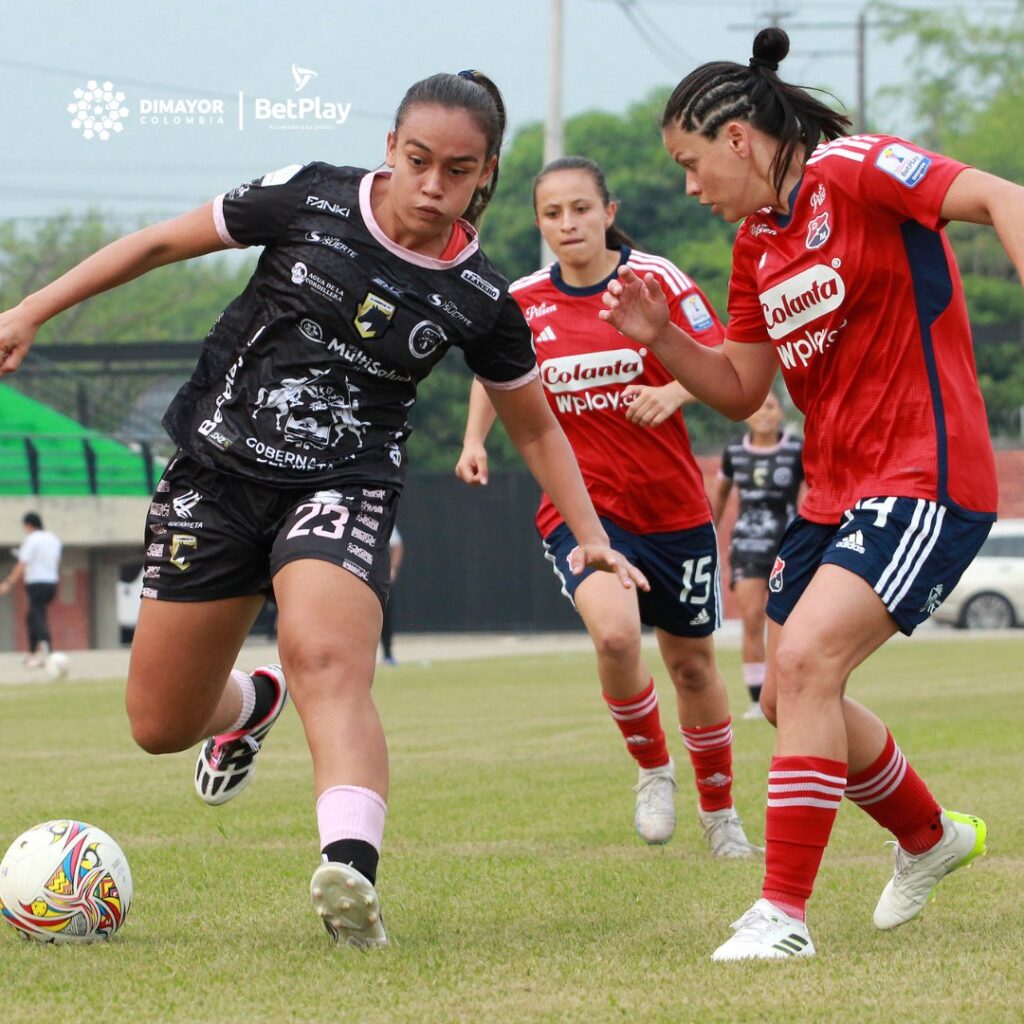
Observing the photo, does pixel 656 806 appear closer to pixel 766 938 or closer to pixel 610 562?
pixel 610 562

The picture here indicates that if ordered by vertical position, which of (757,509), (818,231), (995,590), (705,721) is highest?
(818,231)

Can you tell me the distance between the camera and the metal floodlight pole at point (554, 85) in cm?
2592

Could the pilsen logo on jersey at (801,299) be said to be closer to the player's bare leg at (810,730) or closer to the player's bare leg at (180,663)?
the player's bare leg at (810,730)

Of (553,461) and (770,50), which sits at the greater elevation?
(770,50)

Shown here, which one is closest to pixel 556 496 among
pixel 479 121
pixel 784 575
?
pixel 784 575

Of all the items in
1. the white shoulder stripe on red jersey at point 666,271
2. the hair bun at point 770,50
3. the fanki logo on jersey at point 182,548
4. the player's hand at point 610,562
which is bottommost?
the player's hand at point 610,562

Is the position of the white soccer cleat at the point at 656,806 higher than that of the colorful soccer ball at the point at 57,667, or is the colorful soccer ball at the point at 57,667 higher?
the white soccer cleat at the point at 656,806

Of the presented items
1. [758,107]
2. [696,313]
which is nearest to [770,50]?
[758,107]

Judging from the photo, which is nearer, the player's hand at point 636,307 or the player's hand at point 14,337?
the player's hand at point 14,337

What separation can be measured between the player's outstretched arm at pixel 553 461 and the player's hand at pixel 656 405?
1.17 m

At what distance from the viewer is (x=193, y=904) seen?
5.34 meters

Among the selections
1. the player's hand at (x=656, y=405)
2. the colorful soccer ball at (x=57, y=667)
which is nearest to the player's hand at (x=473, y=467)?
the player's hand at (x=656, y=405)

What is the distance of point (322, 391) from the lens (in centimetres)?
476

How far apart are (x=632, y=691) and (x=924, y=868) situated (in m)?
2.03
